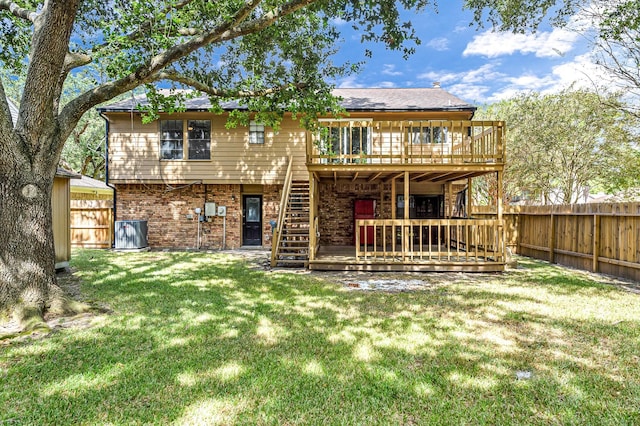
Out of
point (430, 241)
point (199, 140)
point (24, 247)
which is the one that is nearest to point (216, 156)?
point (199, 140)

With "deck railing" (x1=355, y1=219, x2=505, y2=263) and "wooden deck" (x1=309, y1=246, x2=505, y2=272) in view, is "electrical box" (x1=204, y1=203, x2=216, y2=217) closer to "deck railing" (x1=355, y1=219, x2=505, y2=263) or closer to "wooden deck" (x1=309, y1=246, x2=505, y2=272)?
"wooden deck" (x1=309, y1=246, x2=505, y2=272)

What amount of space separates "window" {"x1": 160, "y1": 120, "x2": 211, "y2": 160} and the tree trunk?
7471 mm

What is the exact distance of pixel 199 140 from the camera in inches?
473

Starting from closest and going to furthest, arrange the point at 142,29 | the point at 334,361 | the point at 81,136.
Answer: the point at 334,361, the point at 142,29, the point at 81,136

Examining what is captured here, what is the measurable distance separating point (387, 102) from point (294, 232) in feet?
21.0

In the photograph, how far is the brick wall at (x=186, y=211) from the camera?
1238 centimetres

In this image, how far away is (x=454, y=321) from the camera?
4.44m

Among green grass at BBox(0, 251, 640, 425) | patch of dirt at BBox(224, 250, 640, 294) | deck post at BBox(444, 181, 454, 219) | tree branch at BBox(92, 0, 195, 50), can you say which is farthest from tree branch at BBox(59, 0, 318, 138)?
deck post at BBox(444, 181, 454, 219)

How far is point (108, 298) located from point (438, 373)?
5.29 metres

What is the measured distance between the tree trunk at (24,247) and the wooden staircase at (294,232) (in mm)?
4703

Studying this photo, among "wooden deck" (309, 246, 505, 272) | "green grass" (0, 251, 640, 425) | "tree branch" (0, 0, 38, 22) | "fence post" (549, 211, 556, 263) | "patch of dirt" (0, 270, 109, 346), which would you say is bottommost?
"green grass" (0, 251, 640, 425)

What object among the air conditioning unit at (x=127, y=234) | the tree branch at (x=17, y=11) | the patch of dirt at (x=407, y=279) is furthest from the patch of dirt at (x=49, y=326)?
the air conditioning unit at (x=127, y=234)

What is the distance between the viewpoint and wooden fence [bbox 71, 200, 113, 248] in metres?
12.6

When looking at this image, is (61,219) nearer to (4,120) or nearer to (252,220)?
(4,120)
